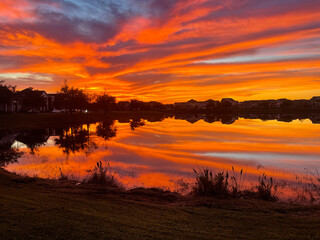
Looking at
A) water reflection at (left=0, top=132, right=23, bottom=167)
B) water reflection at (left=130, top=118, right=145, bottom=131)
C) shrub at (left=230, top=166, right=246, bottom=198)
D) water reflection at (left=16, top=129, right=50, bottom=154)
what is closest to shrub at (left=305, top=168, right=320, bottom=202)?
shrub at (left=230, top=166, right=246, bottom=198)

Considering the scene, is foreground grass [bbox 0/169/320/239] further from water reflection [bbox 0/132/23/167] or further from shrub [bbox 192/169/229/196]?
water reflection [bbox 0/132/23/167]

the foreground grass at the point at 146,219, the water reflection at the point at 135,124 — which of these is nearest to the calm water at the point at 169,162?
the foreground grass at the point at 146,219

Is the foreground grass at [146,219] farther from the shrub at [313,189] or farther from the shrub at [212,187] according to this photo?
the shrub at [313,189]

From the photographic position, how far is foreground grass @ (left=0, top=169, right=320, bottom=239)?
7.60 metres

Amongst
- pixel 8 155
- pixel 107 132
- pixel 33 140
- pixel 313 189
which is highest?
pixel 107 132

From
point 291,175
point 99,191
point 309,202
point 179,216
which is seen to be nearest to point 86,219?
point 179,216

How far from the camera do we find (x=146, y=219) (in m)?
9.48

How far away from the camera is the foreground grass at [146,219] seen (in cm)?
760

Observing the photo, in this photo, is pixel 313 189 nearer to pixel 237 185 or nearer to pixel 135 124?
pixel 237 185

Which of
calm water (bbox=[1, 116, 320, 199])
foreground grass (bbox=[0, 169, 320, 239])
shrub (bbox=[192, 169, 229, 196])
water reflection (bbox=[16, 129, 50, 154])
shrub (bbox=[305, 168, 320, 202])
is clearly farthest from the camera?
water reflection (bbox=[16, 129, 50, 154])

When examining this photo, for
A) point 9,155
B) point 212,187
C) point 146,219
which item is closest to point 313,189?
point 212,187

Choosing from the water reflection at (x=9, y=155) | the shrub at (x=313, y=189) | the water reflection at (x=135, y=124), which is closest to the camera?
the shrub at (x=313, y=189)

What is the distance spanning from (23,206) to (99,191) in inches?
212

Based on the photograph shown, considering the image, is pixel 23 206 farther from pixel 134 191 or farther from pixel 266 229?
pixel 266 229
